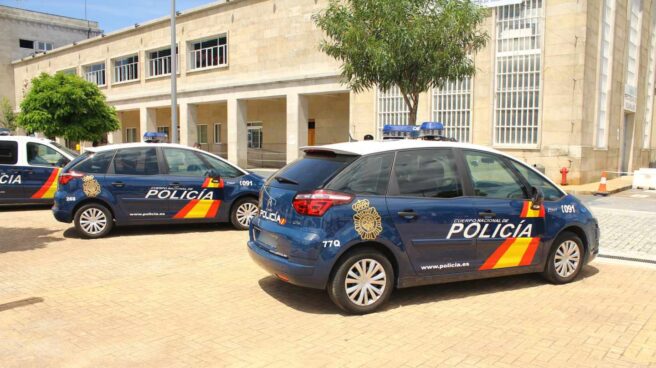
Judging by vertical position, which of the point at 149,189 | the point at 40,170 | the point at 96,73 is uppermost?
the point at 96,73

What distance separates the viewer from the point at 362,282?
512cm

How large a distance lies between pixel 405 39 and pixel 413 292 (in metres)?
6.04

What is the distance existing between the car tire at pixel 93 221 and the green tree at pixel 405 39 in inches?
224

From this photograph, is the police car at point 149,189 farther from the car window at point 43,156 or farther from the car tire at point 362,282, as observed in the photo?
the car tire at point 362,282

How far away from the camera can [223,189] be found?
9.31 metres

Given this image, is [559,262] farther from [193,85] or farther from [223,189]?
[193,85]

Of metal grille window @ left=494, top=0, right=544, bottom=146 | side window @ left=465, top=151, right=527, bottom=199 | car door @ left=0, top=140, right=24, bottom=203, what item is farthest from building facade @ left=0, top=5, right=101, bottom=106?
side window @ left=465, top=151, right=527, bottom=199

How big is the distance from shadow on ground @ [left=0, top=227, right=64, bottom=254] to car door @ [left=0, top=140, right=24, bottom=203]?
83.1 inches

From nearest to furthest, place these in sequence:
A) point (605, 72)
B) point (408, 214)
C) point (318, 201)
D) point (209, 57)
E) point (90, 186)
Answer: point (318, 201) → point (408, 214) → point (90, 186) → point (605, 72) → point (209, 57)

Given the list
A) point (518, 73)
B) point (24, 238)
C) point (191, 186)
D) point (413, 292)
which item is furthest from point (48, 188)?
point (518, 73)

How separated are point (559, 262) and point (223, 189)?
5.51 m

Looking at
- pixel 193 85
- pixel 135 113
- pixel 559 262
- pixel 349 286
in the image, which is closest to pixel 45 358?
pixel 349 286

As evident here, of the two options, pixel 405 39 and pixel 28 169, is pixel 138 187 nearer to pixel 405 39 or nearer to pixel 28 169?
pixel 28 169

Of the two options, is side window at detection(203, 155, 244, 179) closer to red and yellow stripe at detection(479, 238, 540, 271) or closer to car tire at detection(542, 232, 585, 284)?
red and yellow stripe at detection(479, 238, 540, 271)
